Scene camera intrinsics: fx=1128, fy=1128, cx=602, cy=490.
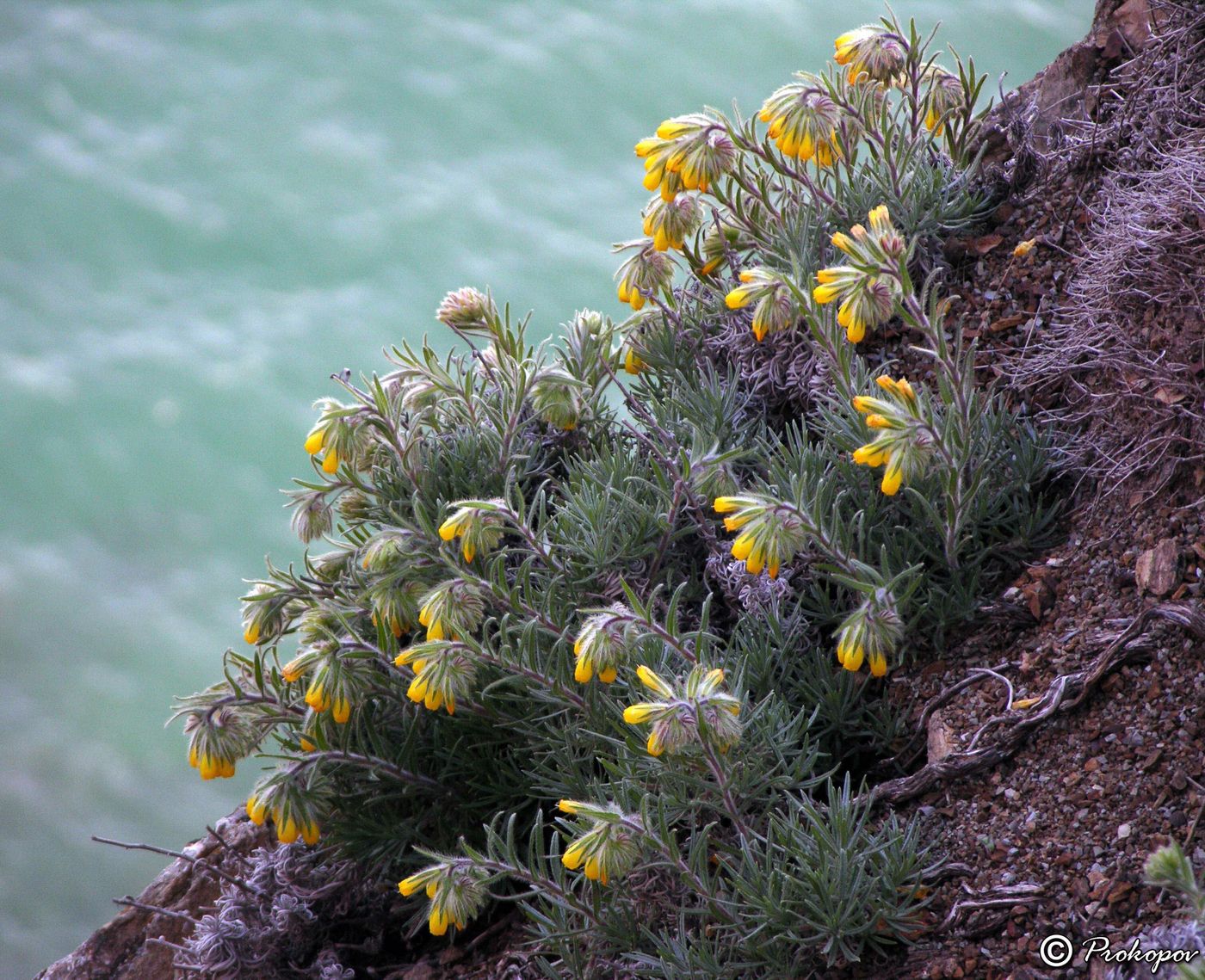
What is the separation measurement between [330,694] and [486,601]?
1.30 feet

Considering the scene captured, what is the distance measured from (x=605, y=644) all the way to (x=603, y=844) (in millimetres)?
356

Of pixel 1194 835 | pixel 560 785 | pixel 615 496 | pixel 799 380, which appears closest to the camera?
pixel 1194 835

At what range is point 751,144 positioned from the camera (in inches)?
112

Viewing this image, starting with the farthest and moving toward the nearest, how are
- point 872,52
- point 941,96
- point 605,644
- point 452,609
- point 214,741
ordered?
point 941,96
point 872,52
point 214,741
point 452,609
point 605,644

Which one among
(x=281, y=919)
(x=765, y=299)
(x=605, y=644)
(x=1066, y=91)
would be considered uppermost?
(x=1066, y=91)

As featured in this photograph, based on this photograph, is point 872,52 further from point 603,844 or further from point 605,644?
point 603,844

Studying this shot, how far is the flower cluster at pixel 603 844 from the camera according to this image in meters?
1.98

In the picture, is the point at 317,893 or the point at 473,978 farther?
the point at 317,893

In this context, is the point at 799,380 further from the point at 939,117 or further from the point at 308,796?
the point at 308,796

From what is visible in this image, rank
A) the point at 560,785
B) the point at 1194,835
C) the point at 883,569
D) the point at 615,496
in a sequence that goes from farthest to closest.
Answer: the point at 615,496 < the point at 560,785 < the point at 883,569 < the point at 1194,835

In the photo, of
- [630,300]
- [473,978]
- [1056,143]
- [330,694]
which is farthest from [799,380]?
[473,978]

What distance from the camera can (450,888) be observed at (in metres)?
2.18

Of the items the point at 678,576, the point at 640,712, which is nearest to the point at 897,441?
the point at 640,712

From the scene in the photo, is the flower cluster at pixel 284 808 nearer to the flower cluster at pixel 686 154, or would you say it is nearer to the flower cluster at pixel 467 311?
the flower cluster at pixel 467 311
